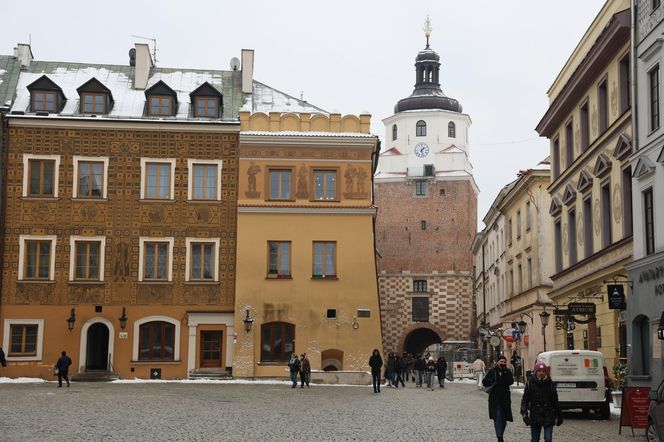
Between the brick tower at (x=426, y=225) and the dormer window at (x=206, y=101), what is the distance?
38.0 meters

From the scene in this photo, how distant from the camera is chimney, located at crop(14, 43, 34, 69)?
43750 millimetres

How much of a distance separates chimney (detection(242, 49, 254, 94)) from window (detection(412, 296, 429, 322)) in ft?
118

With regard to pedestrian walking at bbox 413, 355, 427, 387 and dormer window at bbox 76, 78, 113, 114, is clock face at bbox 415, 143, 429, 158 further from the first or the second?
dormer window at bbox 76, 78, 113, 114

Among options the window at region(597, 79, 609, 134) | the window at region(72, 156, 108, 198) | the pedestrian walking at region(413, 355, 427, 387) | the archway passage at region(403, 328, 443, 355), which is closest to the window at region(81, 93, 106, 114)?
the window at region(72, 156, 108, 198)

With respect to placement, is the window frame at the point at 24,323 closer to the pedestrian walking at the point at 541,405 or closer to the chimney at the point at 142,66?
the chimney at the point at 142,66

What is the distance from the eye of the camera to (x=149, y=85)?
4366 centimetres

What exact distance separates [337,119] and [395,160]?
40.3 meters

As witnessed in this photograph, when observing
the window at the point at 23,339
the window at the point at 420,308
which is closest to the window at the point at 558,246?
the window at the point at 23,339

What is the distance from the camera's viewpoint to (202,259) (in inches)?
1577

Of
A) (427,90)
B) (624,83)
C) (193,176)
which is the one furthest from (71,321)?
(427,90)

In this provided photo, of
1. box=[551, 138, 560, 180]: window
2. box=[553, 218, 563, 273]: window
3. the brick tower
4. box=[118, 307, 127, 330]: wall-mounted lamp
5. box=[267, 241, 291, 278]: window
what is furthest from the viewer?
the brick tower

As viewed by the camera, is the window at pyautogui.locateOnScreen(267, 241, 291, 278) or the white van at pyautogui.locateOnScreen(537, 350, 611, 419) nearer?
the white van at pyautogui.locateOnScreen(537, 350, 611, 419)

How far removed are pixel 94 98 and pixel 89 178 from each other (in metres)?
3.53

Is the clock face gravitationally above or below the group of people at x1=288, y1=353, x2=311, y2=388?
above
